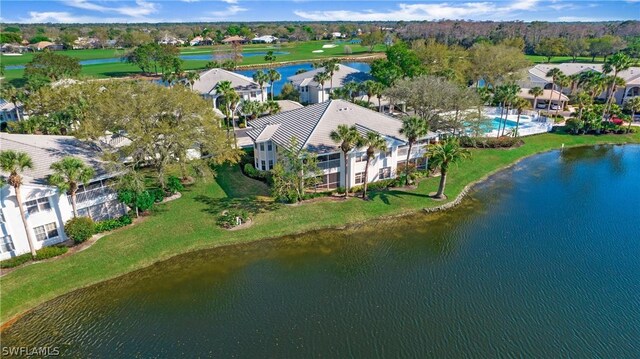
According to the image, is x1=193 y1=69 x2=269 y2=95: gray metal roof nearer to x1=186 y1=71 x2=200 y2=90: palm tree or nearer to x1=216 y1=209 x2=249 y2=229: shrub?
x1=186 y1=71 x2=200 y2=90: palm tree

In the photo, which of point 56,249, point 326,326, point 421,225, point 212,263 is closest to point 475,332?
point 326,326

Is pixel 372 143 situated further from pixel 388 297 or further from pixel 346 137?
pixel 388 297

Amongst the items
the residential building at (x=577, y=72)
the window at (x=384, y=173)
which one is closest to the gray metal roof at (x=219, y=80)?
the window at (x=384, y=173)

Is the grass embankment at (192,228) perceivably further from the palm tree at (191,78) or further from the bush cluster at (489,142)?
the palm tree at (191,78)

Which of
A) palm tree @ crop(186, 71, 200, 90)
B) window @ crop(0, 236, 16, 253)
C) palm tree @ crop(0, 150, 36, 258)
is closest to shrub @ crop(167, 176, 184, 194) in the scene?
palm tree @ crop(0, 150, 36, 258)

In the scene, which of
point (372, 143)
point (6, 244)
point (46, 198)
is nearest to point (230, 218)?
point (46, 198)
